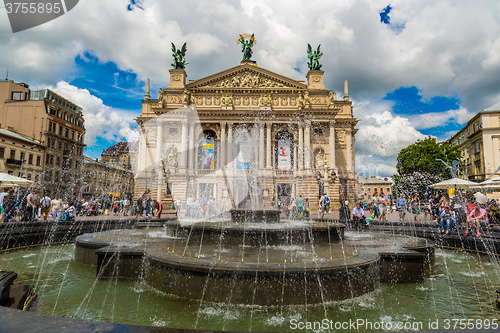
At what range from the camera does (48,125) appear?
46.3 meters

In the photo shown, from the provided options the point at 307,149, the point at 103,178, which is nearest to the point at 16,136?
the point at 103,178

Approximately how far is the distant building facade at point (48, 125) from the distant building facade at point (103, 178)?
733cm

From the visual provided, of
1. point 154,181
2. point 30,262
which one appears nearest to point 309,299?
point 30,262

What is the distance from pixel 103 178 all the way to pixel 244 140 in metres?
41.7

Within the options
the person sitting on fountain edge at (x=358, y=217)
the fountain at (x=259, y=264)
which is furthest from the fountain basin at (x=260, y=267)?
the person sitting on fountain edge at (x=358, y=217)

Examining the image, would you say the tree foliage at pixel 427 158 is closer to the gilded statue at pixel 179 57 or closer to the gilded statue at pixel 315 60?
the gilded statue at pixel 315 60

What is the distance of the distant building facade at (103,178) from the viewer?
62.6 metres

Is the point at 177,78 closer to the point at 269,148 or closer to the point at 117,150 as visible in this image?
the point at 269,148

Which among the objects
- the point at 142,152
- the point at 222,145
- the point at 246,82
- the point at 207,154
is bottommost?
the point at 207,154

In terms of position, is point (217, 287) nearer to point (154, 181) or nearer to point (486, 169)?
point (154, 181)

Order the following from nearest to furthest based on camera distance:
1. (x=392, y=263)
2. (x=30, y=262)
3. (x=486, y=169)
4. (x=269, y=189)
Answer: (x=392, y=263)
(x=30, y=262)
(x=269, y=189)
(x=486, y=169)

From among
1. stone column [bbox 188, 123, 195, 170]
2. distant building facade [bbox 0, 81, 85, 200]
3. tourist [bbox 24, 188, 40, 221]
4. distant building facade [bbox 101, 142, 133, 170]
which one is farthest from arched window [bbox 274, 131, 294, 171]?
distant building facade [bbox 101, 142, 133, 170]

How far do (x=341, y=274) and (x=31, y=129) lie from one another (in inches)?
2144

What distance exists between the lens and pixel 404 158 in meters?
45.1
